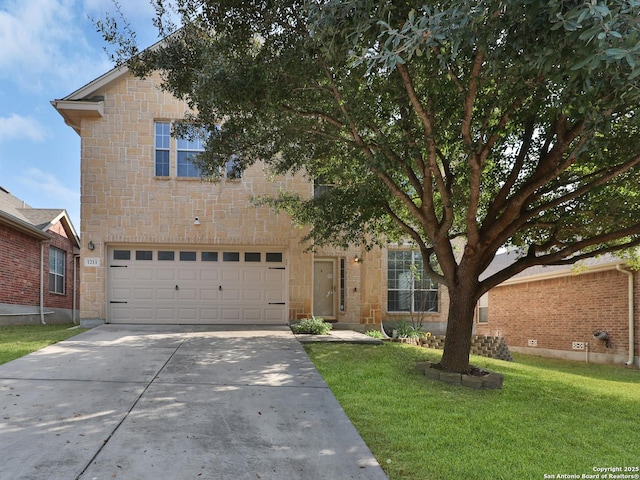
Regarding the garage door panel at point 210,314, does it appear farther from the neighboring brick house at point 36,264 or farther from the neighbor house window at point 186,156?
the neighboring brick house at point 36,264

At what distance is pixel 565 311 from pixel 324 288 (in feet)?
26.4

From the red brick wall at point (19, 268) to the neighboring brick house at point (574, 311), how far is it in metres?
16.8

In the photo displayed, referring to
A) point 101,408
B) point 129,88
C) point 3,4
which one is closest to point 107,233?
point 129,88

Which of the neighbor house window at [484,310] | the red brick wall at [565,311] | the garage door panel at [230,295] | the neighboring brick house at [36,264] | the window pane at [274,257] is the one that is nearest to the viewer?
the red brick wall at [565,311]

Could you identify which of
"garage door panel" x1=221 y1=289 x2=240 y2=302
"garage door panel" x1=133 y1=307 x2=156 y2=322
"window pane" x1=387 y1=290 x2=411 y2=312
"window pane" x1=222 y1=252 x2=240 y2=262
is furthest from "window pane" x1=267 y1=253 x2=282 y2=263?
"window pane" x1=387 y1=290 x2=411 y2=312

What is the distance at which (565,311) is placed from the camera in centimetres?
1474

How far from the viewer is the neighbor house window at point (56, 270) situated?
17.5 metres

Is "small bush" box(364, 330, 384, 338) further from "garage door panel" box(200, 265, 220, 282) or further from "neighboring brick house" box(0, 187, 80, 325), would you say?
"neighboring brick house" box(0, 187, 80, 325)

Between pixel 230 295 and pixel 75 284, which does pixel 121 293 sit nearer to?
pixel 230 295

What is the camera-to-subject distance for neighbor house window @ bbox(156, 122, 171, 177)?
12.9m

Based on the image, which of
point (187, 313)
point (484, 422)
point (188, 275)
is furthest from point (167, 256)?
point (484, 422)

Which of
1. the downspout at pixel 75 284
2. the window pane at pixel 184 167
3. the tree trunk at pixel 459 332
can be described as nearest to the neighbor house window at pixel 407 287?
the window pane at pixel 184 167

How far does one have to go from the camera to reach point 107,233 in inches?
491

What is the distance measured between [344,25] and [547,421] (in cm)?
497
